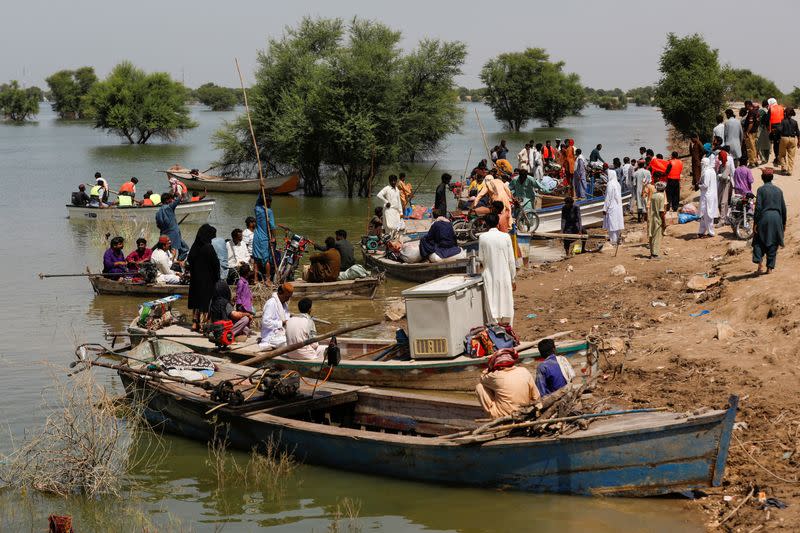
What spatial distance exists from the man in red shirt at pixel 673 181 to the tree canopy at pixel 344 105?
12802 mm

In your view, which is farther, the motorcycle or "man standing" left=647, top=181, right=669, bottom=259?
the motorcycle

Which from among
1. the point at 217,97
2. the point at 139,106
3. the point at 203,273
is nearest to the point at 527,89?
the point at 139,106

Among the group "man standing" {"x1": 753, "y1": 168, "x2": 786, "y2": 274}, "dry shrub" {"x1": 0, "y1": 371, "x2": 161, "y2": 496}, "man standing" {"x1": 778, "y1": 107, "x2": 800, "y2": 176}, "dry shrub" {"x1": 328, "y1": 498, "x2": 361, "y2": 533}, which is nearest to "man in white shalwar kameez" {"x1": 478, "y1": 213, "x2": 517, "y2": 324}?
"dry shrub" {"x1": 328, "y1": 498, "x2": 361, "y2": 533}

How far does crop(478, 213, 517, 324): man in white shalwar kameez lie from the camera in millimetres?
10664

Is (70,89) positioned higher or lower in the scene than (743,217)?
higher

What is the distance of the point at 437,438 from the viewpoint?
824cm

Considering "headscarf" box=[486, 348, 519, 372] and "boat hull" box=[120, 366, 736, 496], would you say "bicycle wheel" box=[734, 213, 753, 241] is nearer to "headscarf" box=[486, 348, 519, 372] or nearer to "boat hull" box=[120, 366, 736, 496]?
"boat hull" box=[120, 366, 736, 496]

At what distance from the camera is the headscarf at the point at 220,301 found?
11.9 metres

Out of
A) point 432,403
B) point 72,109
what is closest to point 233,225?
point 432,403

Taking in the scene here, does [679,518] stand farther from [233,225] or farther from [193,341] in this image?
[233,225]

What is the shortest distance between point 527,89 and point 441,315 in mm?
83157

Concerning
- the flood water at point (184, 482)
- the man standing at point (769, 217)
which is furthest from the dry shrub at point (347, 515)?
A: the man standing at point (769, 217)

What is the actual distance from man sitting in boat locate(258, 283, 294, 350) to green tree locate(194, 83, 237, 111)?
576 ft

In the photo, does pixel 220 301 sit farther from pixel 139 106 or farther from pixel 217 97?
pixel 217 97
